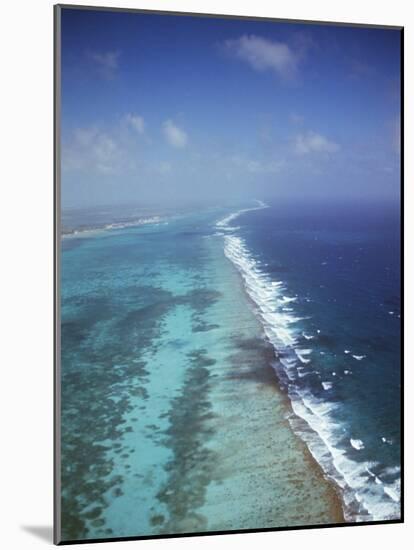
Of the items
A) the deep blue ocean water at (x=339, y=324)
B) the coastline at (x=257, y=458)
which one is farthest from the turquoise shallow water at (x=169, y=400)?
the deep blue ocean water at (x=339, y=324)

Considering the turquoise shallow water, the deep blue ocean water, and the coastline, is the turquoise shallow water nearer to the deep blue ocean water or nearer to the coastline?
the coastline

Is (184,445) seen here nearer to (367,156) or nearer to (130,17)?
(367,156)

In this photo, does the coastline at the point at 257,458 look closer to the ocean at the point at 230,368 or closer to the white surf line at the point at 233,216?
the ocean at the point at 230,368

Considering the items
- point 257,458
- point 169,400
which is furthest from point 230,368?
point 257,458

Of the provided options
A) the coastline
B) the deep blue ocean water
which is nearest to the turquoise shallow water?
the coastline

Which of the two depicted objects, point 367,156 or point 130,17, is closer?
point 130,17

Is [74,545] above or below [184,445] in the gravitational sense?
below

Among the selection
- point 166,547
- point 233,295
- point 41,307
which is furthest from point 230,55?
point 166,547
